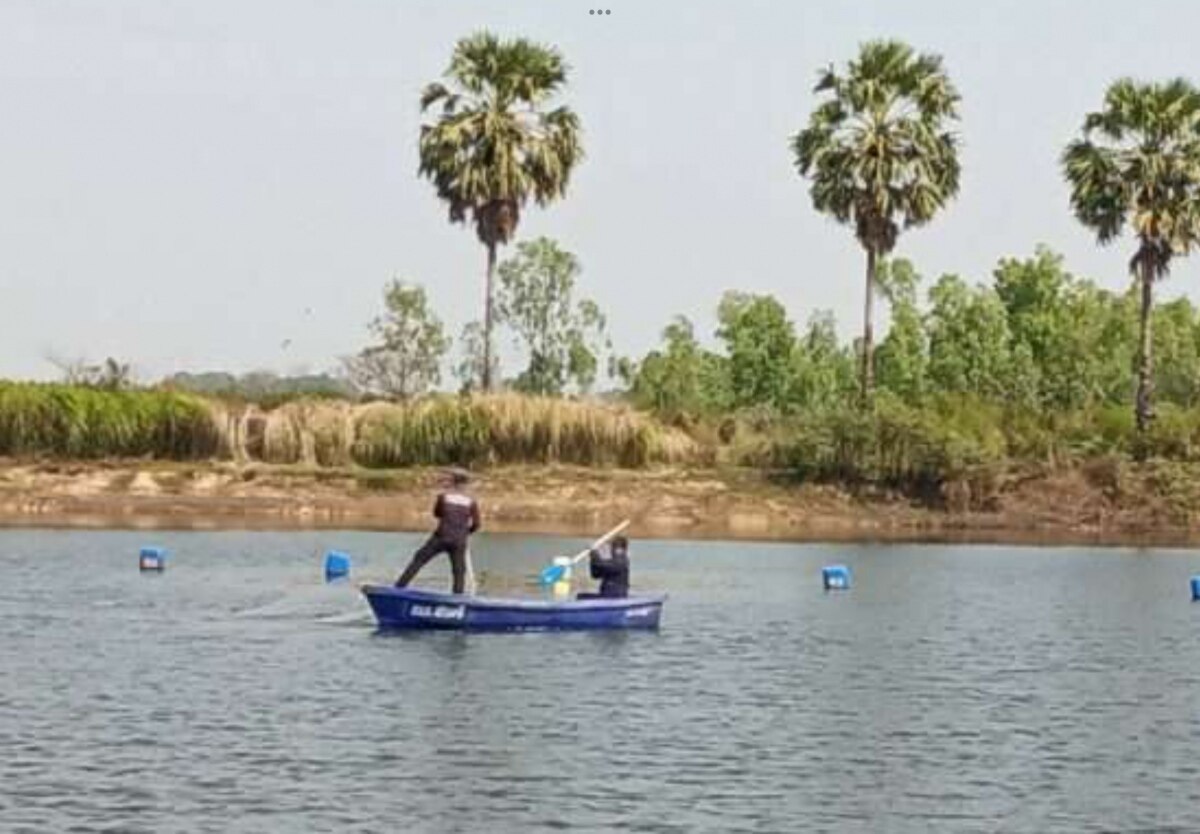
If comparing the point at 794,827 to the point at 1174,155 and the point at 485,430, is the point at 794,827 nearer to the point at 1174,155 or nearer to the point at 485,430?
the point at 485,430

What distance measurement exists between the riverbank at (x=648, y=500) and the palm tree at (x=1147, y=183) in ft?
13.7

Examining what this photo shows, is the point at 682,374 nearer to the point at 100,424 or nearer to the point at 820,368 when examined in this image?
the point at 820,368

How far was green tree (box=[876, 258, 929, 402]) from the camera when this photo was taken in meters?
124

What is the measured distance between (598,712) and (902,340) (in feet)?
315

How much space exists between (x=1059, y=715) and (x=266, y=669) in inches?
420

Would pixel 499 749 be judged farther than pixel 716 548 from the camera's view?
No

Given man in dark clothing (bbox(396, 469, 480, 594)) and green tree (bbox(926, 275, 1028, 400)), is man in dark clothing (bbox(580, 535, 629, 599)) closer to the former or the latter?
man in dark clothing (bbox(396, 469, 480, 594))

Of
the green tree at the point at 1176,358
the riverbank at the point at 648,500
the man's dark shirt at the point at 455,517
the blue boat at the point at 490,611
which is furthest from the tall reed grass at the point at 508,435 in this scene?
the green tree at the point at 1176,358

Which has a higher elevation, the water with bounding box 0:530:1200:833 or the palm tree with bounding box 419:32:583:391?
the palm tree with bounding box 419:32:583:391

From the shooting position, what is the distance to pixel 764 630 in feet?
146

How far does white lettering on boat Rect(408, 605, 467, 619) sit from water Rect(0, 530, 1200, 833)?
1.21ft

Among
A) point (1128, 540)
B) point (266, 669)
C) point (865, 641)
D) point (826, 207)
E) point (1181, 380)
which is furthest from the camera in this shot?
point (1181, 380)

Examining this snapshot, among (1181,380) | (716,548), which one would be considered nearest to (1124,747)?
(716,548)


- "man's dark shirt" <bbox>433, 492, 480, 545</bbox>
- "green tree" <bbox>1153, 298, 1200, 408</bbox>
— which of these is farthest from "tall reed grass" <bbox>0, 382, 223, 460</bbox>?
"green tree" <bbox>1153, 298, 1200, 408</bbox>
